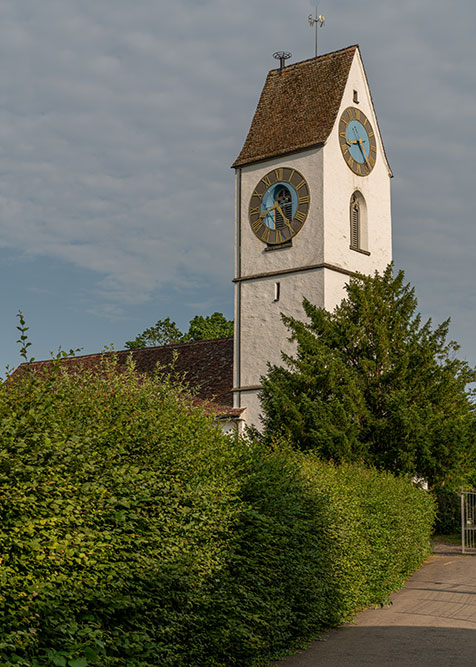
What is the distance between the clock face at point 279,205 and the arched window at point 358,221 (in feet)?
7.82

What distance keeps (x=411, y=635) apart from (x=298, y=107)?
25.5 m

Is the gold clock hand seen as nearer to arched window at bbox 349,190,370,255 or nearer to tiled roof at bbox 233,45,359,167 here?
tiled roof at bbox 233,45,359,167

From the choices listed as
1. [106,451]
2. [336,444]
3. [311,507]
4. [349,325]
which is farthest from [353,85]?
[106,451]

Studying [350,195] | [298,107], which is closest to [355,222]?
[350,195]

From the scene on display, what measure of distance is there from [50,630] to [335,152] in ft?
92.2

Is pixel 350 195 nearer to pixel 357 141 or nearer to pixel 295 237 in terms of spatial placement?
pixel 357 141

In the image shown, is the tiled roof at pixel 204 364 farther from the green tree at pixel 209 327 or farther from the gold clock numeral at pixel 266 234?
the green tree at pixel 209 327

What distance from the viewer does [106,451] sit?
6.50 m

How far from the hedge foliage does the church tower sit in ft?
62.8

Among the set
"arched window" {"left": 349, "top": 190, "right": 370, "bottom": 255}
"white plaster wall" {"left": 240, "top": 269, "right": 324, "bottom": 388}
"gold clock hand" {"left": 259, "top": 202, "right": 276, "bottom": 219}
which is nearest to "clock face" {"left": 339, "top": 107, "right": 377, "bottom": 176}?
"arched window" {"left": 349, "top": 190, "right": 370, "bottom": 255}

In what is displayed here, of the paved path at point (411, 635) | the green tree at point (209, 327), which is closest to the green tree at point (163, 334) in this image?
the green tree at point (209, 327)

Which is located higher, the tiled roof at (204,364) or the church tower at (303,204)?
the church tower at (303,204)

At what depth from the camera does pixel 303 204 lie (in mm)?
31000

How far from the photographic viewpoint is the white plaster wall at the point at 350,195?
3069cm
